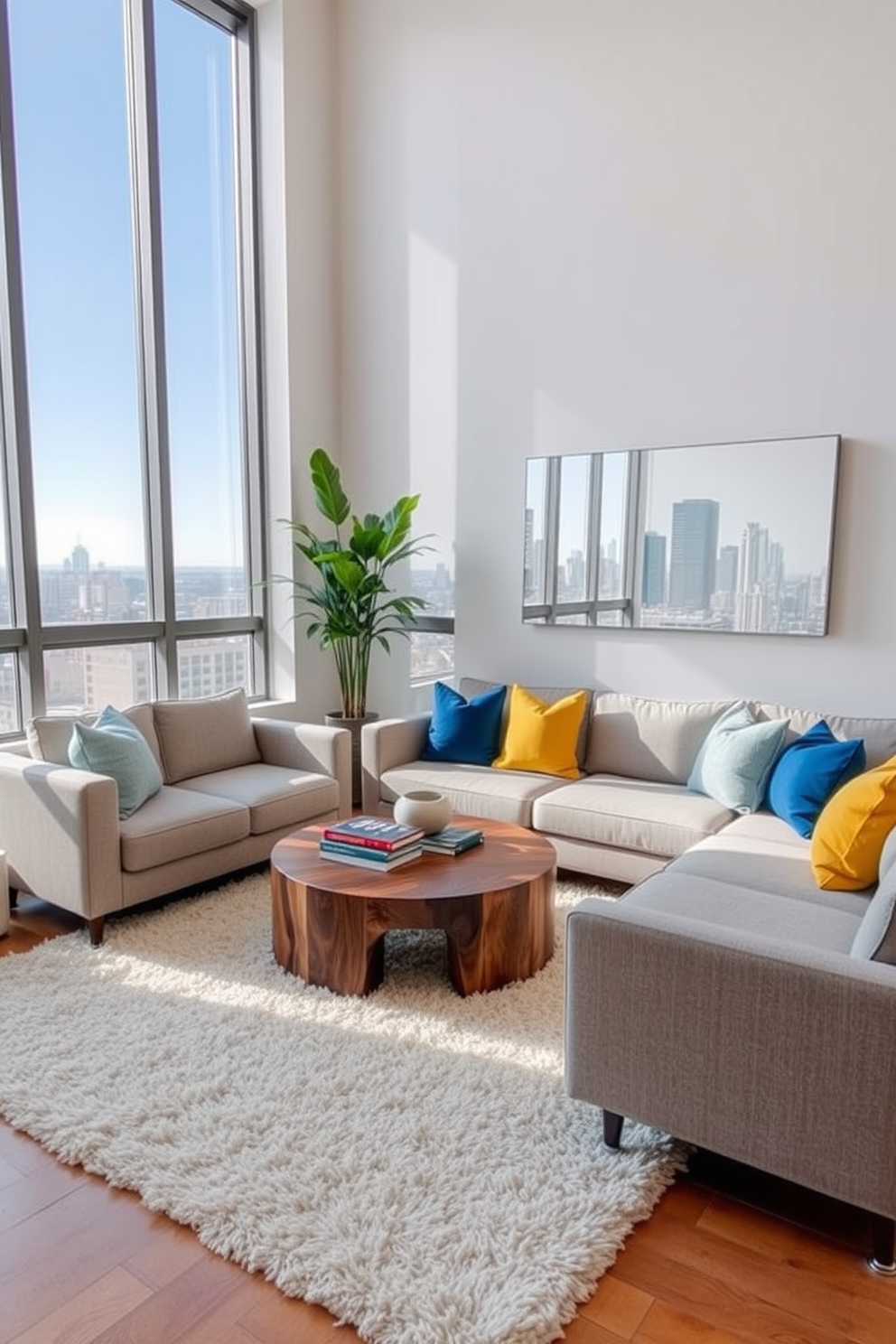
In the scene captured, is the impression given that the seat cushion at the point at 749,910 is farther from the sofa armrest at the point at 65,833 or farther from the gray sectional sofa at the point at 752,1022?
the sofa armrest at the point at 65,833

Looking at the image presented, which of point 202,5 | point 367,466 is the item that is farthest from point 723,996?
point 202,5

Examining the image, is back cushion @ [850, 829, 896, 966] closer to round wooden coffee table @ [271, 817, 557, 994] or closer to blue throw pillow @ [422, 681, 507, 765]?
round wooden coffee table @ [271, 817, 557, 994]

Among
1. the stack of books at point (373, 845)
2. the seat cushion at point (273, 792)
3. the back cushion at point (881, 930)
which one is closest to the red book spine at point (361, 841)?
the stack of books at point (373, 845)

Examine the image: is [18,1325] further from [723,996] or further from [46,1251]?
[723,996]

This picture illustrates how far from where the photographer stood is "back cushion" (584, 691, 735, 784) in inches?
155

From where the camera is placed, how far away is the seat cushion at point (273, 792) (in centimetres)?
385

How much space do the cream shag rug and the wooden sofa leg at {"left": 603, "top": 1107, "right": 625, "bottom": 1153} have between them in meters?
0.02

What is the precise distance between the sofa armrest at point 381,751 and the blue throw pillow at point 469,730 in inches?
4.5

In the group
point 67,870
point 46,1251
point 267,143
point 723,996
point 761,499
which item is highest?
point 267,143

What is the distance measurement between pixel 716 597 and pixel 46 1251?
3440mm

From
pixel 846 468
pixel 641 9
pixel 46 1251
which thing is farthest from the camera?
pixel 641 9

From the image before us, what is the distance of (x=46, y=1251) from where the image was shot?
1.82 meters

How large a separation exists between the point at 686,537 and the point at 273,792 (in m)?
2.25

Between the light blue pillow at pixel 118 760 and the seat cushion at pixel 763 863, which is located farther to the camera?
the light blue pillow at pixel 118 760
